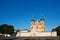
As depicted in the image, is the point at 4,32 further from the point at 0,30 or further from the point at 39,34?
the point at 39,34

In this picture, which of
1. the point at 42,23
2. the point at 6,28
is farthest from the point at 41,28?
the point at 6,28

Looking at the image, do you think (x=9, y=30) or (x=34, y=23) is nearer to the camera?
(x=9, y=30)

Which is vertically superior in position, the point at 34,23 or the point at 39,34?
the point at 34,23

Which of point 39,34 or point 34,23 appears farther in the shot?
point 34,23

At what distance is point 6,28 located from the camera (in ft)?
303

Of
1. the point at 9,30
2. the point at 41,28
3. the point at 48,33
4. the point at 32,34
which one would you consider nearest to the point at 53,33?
the point at 48,33

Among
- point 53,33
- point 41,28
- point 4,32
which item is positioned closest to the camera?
point 53,33

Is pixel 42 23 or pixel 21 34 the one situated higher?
pixel 42 23

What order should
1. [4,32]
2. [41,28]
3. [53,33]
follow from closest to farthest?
1. [53,33]
2. [4,32]
3. [41,28]

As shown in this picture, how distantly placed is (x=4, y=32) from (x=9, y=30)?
3.91 m

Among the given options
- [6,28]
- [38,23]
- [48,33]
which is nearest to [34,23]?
[38,23]

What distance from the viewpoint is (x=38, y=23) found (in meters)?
112

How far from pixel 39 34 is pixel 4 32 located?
62.2 ft

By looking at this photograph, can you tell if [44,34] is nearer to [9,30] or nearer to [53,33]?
[53,33]
